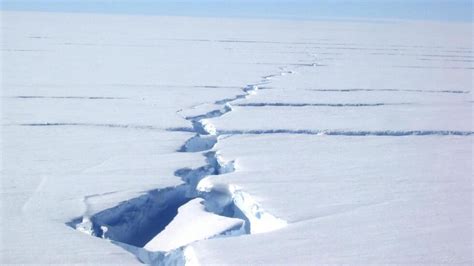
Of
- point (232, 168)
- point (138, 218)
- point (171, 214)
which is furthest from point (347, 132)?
point (138, 218)

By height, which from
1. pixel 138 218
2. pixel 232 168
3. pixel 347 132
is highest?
pixel 347 132

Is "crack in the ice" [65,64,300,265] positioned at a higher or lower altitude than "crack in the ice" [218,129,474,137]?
lower

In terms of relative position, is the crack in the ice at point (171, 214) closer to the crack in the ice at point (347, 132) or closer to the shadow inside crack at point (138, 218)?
the shadow inside crack at point (138, 218)

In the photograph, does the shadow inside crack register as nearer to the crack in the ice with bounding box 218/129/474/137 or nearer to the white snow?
the white snow

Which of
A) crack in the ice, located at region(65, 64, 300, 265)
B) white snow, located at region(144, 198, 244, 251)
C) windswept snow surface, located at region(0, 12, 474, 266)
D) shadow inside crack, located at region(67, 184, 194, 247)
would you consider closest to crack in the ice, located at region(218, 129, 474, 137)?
windswept snow surface, located at region(0, 12, 474, 266)

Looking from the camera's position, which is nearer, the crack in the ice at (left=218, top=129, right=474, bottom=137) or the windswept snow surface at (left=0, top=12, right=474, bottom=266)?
the windswept snow surface at (left=0, top=12, right=474, bottom=266)

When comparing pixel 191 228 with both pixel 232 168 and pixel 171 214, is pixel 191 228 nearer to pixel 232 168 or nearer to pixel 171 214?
pixel 171 214

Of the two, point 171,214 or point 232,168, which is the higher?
point 232,168

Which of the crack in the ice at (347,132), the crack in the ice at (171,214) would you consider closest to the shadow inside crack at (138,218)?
the crack in the ice at (171,214)

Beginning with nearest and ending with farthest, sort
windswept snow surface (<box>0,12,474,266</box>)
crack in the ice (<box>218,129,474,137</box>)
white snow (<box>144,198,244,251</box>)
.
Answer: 1. windswept snow surface (<box>0,12,474,266</box>)
2. white snow (<box>144,198,244,251</box>)
3. crack in the ice (<box>218,129,474,137</box>)
